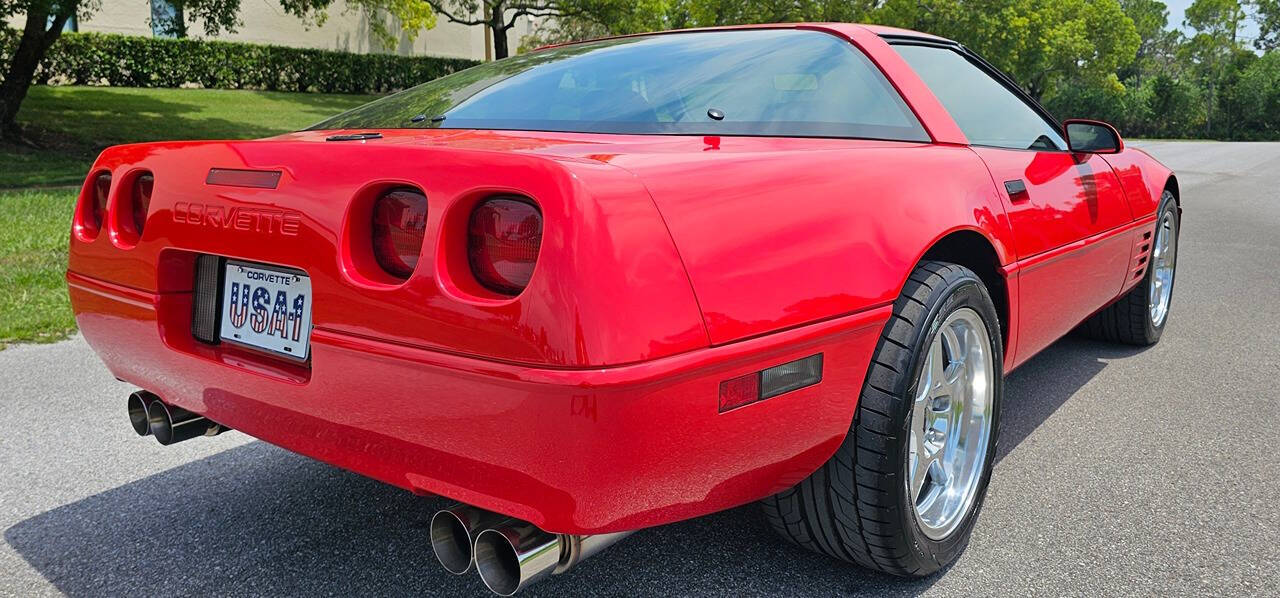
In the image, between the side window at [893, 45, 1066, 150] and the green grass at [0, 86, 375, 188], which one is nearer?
the side window at [893, 45, 1066, 150]

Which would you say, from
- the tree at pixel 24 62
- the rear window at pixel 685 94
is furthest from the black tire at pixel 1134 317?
the tree at pixel 24 62

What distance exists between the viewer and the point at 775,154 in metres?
2.07

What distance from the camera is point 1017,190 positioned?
9.46ft

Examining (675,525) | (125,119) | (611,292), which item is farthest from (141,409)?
(125,119)

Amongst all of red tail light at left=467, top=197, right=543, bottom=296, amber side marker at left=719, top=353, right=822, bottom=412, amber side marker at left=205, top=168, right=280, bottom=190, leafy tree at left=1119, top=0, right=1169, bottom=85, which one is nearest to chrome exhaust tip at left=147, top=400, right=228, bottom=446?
amber side marker at left=205, top=168, right=280, bottom=190

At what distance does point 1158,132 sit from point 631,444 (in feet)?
199

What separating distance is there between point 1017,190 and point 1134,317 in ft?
7.27

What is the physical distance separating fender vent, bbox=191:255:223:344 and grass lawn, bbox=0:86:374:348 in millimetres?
3086

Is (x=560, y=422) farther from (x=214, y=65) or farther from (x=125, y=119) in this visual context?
(x=214, y=65)

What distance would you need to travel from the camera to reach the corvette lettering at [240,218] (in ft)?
6.59

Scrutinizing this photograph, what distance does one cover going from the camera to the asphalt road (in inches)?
94.0

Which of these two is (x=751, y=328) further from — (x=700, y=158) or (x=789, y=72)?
(x=789, y=72)

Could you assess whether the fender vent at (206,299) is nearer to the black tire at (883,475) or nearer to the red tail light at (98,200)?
the red tail light at (98,200)

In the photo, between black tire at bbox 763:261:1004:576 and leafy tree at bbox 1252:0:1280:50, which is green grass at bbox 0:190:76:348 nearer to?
black tire at bbox 763:261:1004:576
